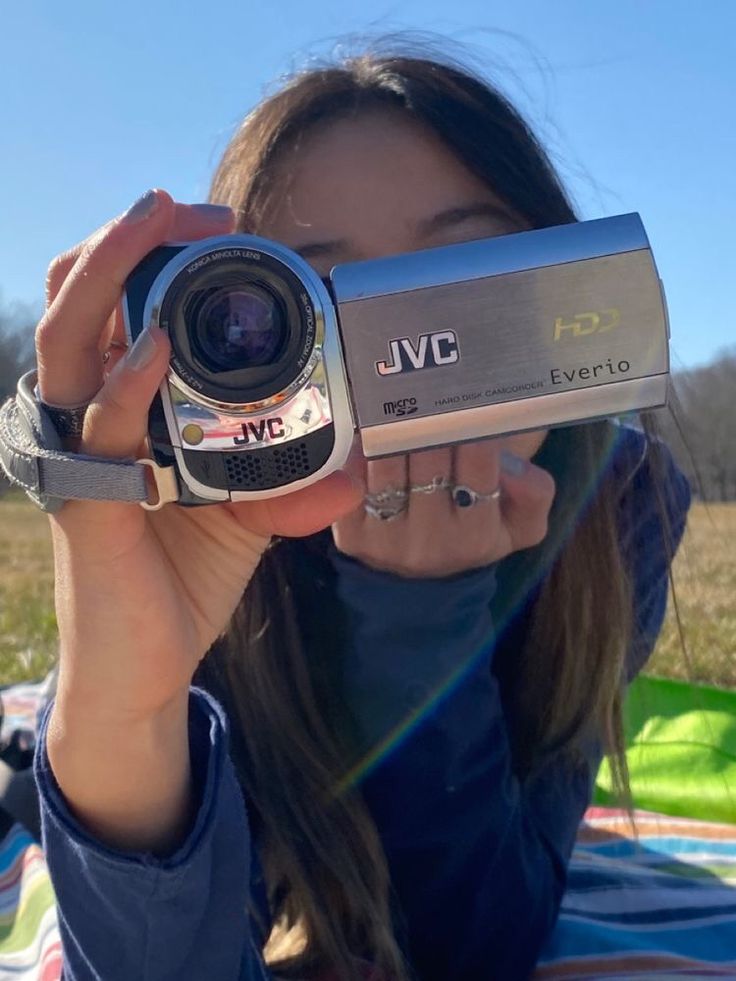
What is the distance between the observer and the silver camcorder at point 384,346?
879 mm

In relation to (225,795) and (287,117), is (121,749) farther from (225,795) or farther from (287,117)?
(287,117)

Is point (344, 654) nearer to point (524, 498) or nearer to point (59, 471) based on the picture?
point (524, 498)

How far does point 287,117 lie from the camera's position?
138 centimetres

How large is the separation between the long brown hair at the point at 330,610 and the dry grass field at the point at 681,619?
1.34ft

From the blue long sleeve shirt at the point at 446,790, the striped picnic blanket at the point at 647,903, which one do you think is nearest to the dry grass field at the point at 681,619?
the striped picnic blanket at the point at 647,903

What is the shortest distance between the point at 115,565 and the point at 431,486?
450 mm

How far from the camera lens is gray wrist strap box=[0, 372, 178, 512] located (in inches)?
32.5

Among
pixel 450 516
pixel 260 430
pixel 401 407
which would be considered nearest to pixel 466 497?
pixel 450 516

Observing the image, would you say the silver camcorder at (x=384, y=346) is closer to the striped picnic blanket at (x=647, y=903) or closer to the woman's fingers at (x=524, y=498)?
the woman's fingers at (x=524, y=498)

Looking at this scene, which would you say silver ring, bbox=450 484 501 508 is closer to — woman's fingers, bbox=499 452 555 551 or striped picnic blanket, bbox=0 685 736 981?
woman's fingers, bbox=499 452 555 551

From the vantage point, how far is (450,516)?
3.96 feet

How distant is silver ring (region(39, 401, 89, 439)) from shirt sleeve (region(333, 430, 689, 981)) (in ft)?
1.55

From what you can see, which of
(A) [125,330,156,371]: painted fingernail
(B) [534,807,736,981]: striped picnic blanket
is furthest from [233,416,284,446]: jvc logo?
(B) [534,807,736,981]: striped picnic blanket

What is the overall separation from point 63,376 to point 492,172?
76 centimetres
